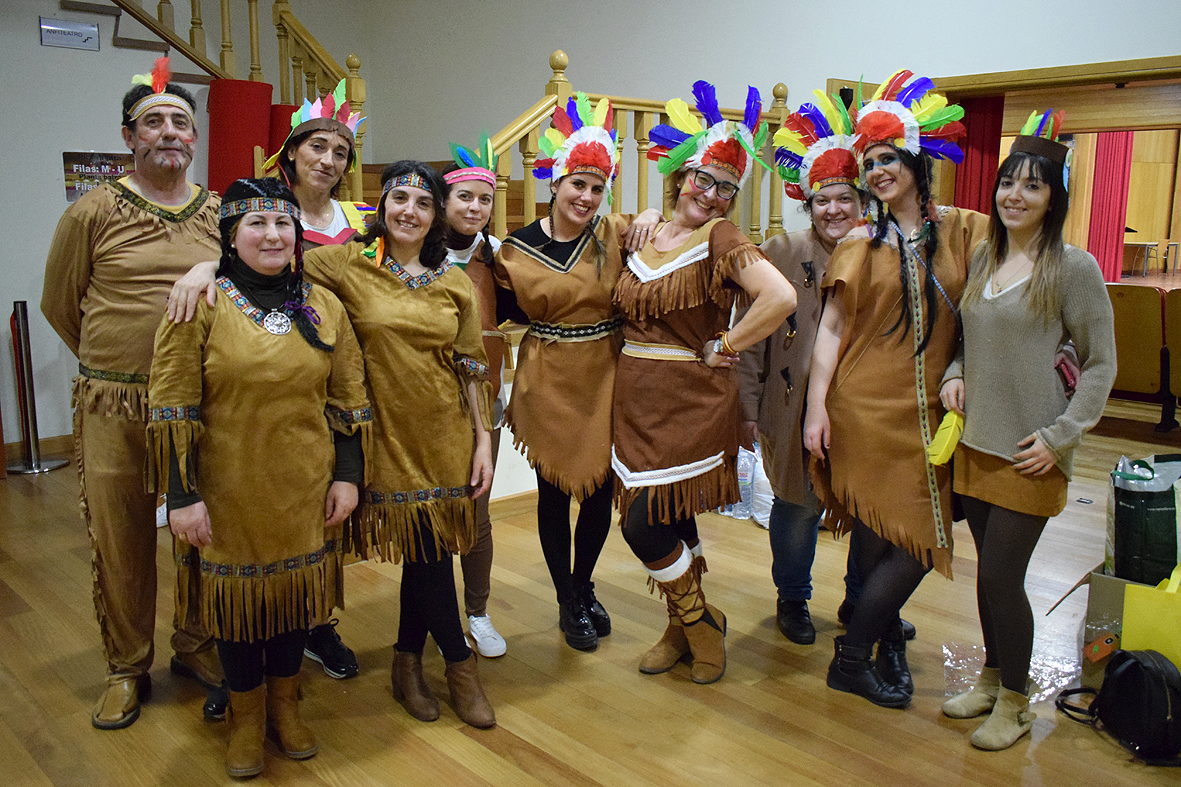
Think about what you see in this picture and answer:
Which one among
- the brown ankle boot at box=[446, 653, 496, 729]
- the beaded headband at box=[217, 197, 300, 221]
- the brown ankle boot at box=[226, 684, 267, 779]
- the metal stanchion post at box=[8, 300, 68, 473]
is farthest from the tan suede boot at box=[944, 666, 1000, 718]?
the metal stanchion post at box=[8, 300, 68, 473]

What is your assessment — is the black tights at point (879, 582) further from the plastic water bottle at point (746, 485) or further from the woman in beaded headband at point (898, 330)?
the plastic water bottle at point (746, 485)

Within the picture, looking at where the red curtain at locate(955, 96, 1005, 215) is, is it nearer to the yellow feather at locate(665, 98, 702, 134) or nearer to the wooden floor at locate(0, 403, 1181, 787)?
the wooden floor at locate(0, 403, 1181, 787)

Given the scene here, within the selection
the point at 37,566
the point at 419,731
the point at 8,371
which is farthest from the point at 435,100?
the point at 419,731

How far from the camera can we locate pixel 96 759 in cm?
217

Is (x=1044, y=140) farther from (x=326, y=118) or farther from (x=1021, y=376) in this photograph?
(x=326, y=118)

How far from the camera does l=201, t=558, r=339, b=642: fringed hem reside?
6.40ft

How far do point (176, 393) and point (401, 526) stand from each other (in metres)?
0.60

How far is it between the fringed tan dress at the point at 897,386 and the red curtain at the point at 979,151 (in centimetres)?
314

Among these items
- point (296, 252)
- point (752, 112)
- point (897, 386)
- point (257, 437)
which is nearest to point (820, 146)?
point (752, 112)

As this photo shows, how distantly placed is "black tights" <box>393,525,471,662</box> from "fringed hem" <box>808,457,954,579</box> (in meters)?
1.02

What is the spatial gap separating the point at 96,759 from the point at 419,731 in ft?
2.45

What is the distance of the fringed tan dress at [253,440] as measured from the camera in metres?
1.85

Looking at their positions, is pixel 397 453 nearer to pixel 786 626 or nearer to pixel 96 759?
pixel 96 759

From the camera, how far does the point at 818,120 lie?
251 centimetres
